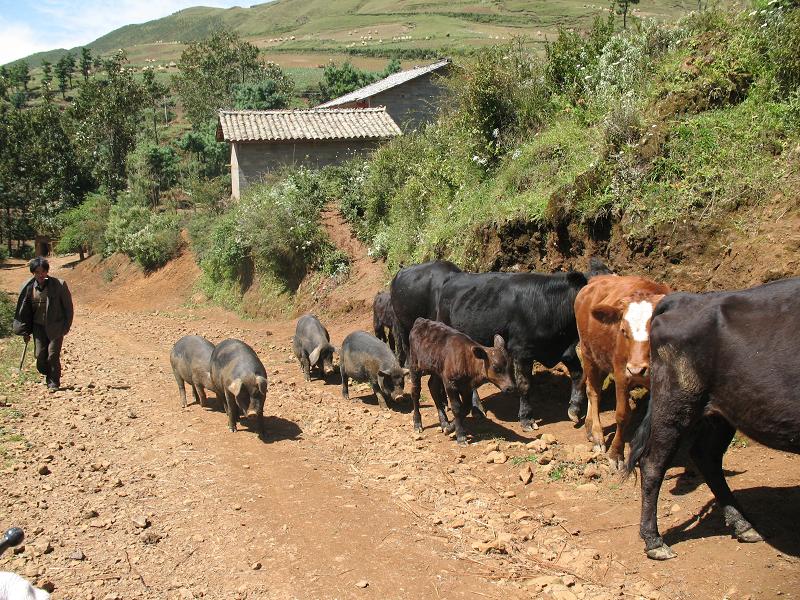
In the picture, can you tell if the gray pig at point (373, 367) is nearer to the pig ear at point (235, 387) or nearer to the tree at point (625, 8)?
the pig ear at point (235, 387)

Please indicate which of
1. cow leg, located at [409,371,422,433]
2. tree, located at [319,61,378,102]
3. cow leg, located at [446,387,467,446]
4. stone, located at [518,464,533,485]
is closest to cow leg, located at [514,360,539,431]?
cow leg, located at [446,387,467,446]

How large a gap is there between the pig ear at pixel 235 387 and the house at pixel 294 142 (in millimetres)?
18732

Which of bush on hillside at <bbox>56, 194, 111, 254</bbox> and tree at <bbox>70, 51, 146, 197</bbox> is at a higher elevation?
tree at <bbox>70, 51, 146, 197</bbox>

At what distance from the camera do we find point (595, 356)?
355 inches

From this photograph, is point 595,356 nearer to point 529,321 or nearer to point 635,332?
point 635,332

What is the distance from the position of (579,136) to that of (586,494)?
26.3 ft

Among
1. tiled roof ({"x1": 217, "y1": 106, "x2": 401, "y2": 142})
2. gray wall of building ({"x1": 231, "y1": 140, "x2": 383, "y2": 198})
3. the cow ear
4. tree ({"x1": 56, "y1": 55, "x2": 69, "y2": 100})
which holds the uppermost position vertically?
tree ({"x1": 56, "y1": 55, "x2": 69, "y2": 100})

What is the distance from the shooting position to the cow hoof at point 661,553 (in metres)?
6.28

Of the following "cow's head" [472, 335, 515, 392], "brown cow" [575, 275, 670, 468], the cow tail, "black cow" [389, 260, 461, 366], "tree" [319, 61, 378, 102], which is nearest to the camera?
the cow tail

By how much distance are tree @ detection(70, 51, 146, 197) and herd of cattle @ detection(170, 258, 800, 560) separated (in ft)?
128

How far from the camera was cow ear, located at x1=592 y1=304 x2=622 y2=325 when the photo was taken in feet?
27.8

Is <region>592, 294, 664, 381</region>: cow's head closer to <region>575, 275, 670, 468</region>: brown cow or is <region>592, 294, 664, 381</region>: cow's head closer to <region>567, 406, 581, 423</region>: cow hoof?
<region>575, 275, 670, 468</region>: brown cow

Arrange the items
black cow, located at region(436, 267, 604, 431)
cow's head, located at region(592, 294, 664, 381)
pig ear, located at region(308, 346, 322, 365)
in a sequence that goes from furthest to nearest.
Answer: pig ear, located at region(308, 346, 322, 365), black cow, located at region(436, 267, 604, 431), cow's head, located at region(592, 294, 664, 381)

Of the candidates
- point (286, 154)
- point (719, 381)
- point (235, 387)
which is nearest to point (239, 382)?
point (235, 387)
